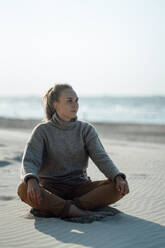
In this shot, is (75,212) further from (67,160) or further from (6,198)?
(6,198)

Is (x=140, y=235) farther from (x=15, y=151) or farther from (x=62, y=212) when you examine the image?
(x=15, y=151)

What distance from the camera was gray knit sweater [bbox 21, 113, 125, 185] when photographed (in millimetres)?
4859

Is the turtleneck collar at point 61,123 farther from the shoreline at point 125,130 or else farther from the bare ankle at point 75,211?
the shoreline at point 125,130

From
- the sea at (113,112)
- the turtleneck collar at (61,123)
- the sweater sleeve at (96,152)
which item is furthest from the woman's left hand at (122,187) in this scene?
the sea at (113,112)

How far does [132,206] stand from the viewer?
5625 millimetres

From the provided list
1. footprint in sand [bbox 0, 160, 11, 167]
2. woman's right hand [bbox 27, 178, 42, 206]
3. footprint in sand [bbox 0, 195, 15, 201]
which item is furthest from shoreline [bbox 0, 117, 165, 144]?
woman's right hand [bbox 27, 178, 42, 206]

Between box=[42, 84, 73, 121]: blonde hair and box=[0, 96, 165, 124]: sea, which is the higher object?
box=[42, 84, 73, 121]: blonde hair

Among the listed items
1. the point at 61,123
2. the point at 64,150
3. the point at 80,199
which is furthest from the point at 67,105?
the point at 80,199

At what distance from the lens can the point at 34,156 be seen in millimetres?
4762

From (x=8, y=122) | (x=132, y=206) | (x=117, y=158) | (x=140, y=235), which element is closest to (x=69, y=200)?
(x=140, y=235)

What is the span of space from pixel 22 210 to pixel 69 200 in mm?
918

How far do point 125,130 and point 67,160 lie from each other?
66.7 ft

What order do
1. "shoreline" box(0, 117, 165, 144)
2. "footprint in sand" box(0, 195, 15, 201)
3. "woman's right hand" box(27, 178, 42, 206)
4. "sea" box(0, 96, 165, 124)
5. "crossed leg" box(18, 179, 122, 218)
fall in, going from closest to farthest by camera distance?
1. "woman's right hand" box(27, 178, 42, 206)
2. "crossed leg" box(18, 179, 122, 218)
3. "footprint in sand" box(0, 195, 15, 201)
4. "shoreline" box(0, 117, 165, 144)
5. "sea" box(0, 96, 165, 124)

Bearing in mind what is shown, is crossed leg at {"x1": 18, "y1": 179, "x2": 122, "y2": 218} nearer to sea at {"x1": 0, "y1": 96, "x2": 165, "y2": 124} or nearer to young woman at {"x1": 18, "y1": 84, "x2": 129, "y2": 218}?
young woman at {"x1": 18, "y1": 84, "x2": 129, "y2": 218}
